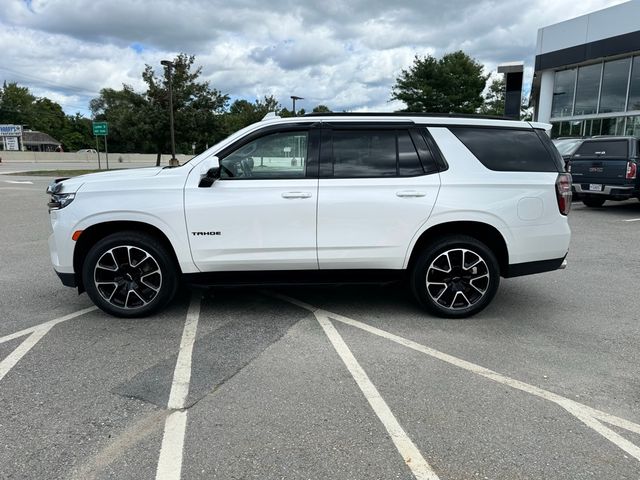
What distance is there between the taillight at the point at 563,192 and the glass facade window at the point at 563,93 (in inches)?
→ 901

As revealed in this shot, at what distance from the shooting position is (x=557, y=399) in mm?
3193

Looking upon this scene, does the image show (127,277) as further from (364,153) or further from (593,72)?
(593,72)

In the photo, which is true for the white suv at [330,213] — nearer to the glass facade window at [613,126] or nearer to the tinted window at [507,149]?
the tinted window at [507,149]

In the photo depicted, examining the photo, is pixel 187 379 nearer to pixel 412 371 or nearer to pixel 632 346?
pixel 412 371

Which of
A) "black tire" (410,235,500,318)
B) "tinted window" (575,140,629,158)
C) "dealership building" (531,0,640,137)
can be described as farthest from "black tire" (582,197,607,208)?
"black tire" (410,235,500,318)

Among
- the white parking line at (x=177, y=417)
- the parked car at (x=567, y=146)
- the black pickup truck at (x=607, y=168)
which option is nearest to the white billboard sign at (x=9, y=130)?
the parked car at (x=567, y=146)

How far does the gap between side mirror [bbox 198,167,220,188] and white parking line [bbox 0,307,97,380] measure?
1817 millimetres

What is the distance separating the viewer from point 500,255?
4.70 metres

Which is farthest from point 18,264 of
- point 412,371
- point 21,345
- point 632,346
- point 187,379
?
point 632,346

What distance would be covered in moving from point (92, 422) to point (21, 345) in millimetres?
1542

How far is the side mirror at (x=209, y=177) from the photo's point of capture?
13.8 feet

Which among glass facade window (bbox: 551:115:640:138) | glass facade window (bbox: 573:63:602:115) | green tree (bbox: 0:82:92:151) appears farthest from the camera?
green tree (bbox: 0:82:92:151)

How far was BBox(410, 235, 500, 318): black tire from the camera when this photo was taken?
451 cm

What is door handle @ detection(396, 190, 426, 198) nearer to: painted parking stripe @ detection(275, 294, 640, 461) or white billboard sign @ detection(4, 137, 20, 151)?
painted parking stripe @ detection(275, 294, 640, 461)
